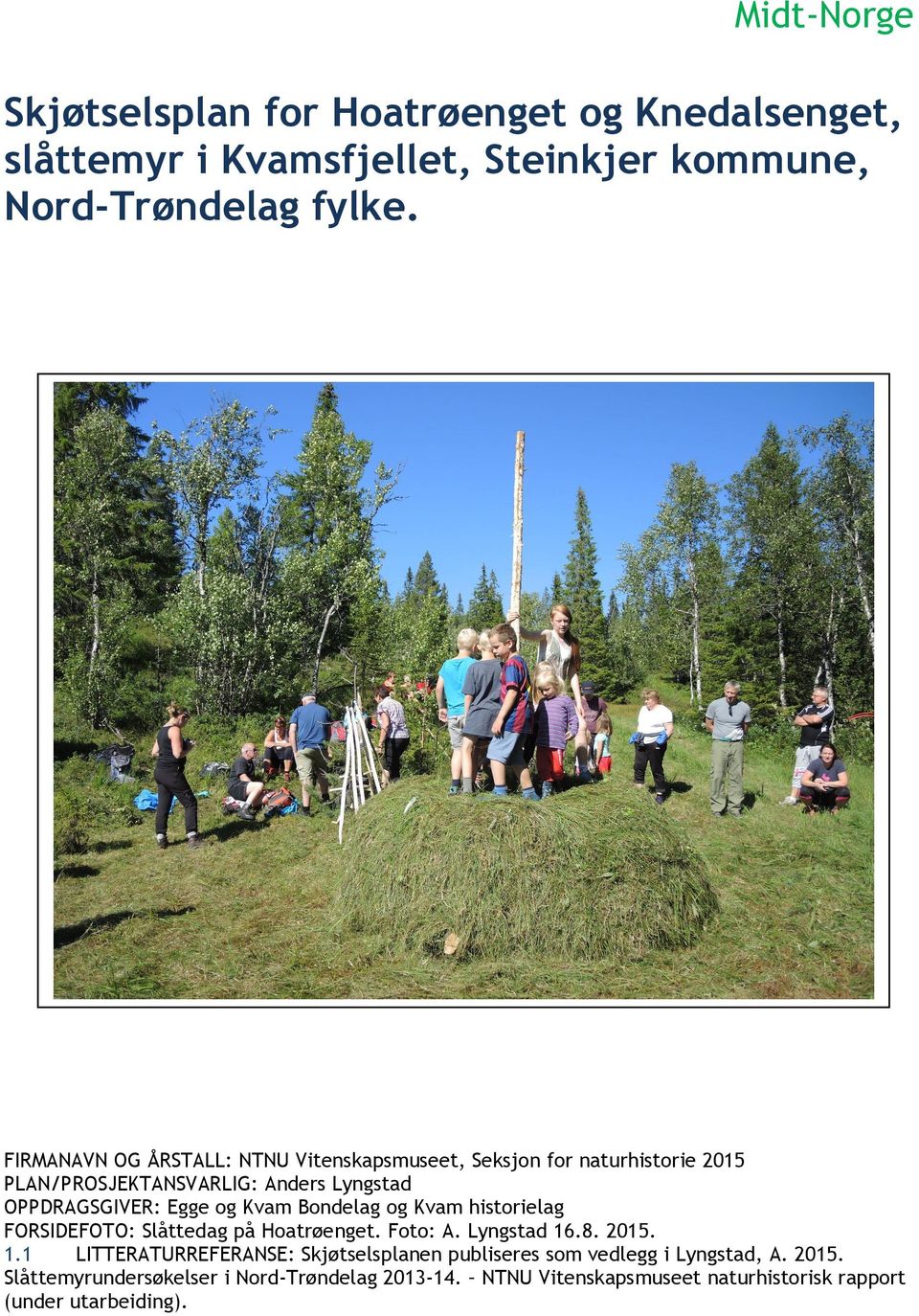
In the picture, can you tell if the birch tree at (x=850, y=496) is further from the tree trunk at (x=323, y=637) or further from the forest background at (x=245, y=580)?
the tree trunk at (x=323, y=637)

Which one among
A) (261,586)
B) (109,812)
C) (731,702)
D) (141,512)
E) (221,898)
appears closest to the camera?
(221,898)

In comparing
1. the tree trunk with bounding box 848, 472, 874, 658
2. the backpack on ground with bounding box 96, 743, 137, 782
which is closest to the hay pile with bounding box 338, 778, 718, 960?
the backpack on ground with bounding box 96, 743, 137, 782

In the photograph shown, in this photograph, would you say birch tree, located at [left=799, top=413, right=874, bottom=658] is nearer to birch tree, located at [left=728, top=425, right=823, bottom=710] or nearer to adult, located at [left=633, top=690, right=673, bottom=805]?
birch tree, located at [left=728, top=425, right=823, bottom=710]

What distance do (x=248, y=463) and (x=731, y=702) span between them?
10.8 meters

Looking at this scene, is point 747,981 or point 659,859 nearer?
point 747,981

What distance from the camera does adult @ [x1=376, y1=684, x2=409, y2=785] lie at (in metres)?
11.0

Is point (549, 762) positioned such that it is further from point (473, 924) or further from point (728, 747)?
point (728, 747)

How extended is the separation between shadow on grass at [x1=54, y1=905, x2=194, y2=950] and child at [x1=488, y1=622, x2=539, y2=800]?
10.5 feet

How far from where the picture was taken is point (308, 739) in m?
10.3

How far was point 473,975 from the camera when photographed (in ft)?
17.2

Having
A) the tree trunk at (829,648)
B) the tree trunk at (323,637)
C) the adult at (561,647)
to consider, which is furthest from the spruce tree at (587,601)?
the adult at (561,647)

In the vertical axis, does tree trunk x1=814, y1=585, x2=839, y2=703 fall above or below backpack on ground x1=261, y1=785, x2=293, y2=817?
above
